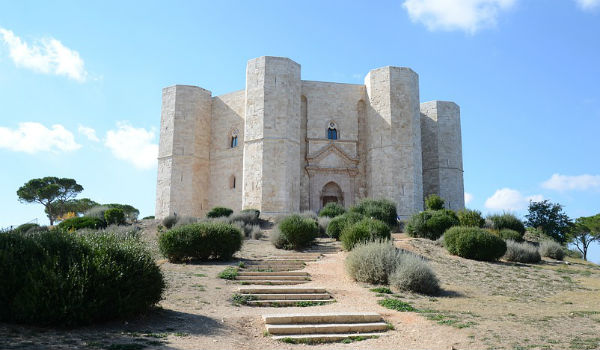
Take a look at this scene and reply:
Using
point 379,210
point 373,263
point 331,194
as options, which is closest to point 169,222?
point 379,210

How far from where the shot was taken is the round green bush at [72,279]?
5219 millimetres

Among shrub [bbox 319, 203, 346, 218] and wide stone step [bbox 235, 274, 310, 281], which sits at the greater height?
shrub [bbox 319, 203, 346, 218]

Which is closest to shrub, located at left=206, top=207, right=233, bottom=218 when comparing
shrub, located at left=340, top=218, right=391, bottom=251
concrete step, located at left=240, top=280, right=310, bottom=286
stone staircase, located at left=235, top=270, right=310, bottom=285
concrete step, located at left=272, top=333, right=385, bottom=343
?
shrub, located at left=340, top=218, right=391, bottom=251

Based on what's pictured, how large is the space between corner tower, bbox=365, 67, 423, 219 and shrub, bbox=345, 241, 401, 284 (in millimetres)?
15111

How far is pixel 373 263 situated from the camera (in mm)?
9914

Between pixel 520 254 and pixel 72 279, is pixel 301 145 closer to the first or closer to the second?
pixel 520 254

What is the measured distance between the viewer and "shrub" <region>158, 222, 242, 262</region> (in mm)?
11266

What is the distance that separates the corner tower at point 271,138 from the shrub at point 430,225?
8583 mm

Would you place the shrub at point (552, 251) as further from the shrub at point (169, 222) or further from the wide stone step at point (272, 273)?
the shrub at point (169, 222)

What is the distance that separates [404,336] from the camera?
5.97m

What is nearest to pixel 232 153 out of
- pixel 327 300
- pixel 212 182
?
pixel 212 182

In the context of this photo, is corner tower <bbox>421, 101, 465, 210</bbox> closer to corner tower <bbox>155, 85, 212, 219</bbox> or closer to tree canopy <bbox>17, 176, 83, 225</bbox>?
corner tower <bbox>155, 85, 212, 219</bbox>

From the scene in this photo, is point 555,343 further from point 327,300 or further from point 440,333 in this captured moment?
point 327,300

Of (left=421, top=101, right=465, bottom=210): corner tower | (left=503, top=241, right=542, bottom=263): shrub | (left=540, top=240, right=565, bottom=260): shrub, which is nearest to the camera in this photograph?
Answer: (left=503, top=241, right=542, bottom=263): shrub
